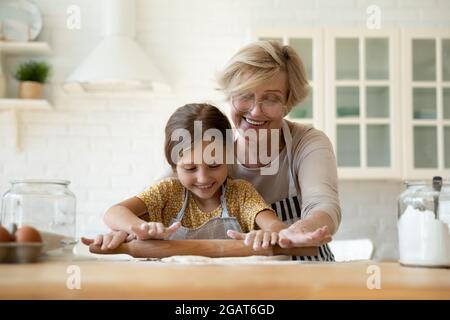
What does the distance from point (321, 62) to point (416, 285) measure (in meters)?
3.07

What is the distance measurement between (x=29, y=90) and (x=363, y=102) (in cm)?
204

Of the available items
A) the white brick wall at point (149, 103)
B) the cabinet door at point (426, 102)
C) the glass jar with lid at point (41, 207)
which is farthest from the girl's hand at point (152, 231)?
the white brick wall at point (149, 103)

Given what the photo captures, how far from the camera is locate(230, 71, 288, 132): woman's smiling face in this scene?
6.55 feet

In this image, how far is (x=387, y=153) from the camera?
3900mm

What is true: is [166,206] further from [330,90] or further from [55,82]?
[55,82]

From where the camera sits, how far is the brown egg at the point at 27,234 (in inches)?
45.9

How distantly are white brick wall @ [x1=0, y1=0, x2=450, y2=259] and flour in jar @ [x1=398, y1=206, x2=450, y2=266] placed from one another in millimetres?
3020

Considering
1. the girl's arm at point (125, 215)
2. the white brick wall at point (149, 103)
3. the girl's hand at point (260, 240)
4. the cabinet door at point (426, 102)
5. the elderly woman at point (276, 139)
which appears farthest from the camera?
the white brick wall at point (149, 103)

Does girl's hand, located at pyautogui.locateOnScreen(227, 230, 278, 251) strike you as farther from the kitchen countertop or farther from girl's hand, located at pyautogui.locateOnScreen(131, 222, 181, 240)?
the kitchen countertop

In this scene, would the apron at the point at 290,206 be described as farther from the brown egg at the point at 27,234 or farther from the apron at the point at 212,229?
the brown egg at the point at 27,234

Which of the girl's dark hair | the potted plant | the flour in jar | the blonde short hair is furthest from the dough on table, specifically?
the potted plant

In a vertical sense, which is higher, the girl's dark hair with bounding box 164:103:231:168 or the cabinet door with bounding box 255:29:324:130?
the cabinet door with bounding box 255:29:324:130

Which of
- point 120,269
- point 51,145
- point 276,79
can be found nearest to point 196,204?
point 276,79
